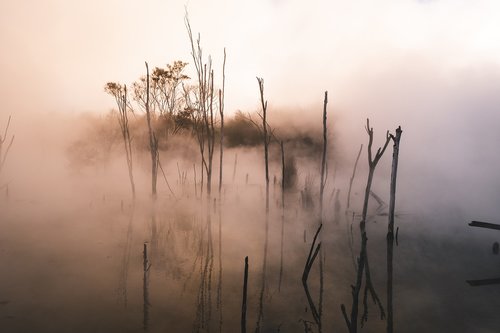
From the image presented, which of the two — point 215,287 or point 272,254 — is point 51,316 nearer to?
point 215,287

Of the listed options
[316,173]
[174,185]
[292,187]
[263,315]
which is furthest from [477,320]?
[316,173]

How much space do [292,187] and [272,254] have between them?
9169mm

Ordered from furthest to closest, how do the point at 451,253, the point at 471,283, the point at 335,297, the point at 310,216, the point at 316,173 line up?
the point at 316,173
the point at 310,216
the point at 451,253
the point at 471,283
the point at 335,297

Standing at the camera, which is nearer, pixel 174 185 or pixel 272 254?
pixel 272 254

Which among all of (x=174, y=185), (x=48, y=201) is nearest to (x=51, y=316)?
(x=48, y=201)

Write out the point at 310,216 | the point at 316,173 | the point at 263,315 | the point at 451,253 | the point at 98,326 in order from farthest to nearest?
the point at 316,173 < the point at 310,216 < the point at 451,253 < the point at 263,315 < the point at 98,326

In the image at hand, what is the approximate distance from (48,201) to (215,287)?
11.3 m

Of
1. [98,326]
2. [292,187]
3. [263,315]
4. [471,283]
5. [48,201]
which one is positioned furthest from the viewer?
[292,187]

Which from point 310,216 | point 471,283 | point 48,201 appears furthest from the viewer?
point 48,201

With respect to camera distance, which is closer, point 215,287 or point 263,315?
point 263,315

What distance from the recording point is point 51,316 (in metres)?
5.36

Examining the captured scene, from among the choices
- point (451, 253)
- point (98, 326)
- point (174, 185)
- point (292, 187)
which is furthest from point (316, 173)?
point (98, 326)

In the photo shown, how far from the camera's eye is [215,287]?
6.60m

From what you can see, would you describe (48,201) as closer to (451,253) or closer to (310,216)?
(310,216)
